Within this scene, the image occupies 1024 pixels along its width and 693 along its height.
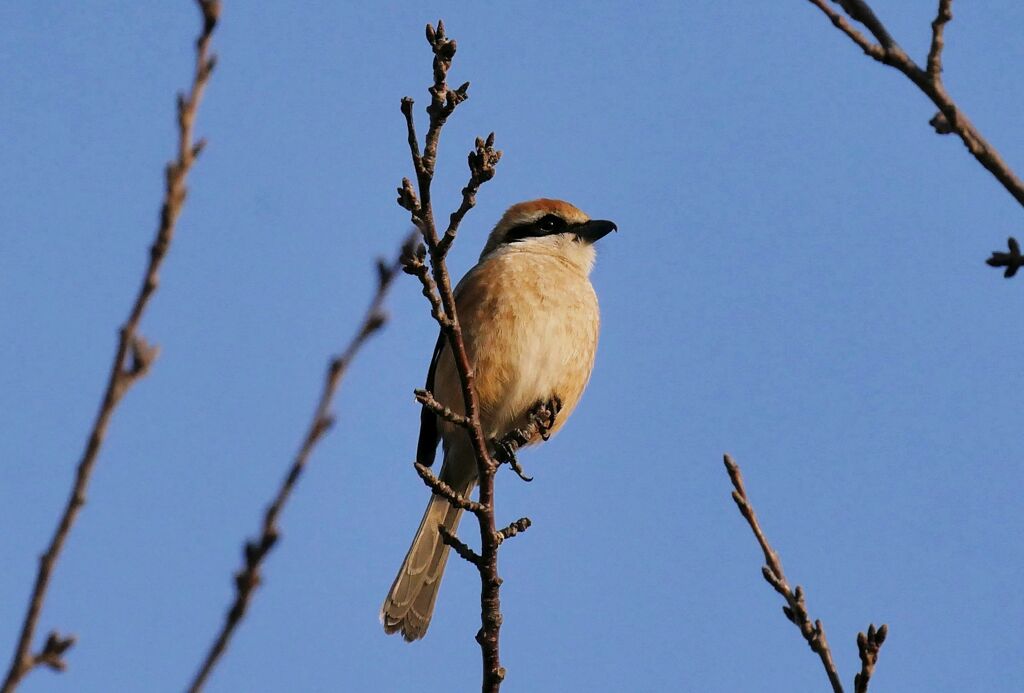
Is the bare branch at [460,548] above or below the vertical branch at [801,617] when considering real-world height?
above

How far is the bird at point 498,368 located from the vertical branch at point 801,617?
2.98 metres

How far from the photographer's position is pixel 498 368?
6.17 meters

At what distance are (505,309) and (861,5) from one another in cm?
400

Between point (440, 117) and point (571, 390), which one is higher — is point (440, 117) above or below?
below

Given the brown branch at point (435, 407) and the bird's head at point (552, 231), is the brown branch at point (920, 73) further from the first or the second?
the bird's head at point (552, 231)

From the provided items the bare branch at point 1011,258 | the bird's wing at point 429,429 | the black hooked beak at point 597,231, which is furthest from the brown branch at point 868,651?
the black hooked beak at point 597,231

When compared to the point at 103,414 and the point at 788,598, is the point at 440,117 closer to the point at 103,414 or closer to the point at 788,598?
the point at 788,598

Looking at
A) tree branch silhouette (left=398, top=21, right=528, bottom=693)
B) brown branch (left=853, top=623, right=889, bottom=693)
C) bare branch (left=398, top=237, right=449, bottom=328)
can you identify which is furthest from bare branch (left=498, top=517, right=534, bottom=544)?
brown branch (left=853, top=623, right=889, bottom=693)

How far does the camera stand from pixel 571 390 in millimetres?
6406

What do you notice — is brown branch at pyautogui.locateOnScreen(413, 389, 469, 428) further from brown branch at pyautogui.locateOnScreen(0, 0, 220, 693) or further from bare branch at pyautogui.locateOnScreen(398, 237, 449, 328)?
brown branch at pyautogui.locateOnScreen(0, 0, 220, 693)

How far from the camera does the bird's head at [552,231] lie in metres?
7.07

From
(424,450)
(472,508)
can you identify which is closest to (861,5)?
(472,508)

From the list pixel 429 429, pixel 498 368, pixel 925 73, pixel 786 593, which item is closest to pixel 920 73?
pixel 925 73

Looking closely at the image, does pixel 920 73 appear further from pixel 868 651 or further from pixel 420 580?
pixel 420 580
